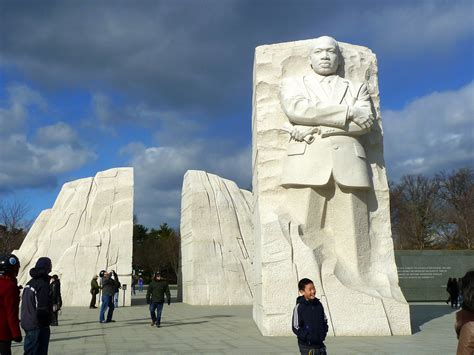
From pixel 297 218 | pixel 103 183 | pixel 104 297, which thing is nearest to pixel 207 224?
pixel 103 183

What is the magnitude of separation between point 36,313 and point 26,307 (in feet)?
0.35

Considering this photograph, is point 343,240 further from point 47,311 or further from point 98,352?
point 47,311

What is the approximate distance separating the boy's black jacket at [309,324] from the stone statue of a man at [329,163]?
4.34 m

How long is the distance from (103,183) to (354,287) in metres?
12.7

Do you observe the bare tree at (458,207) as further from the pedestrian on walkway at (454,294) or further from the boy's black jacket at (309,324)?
the boy's black jacket at (309,324)

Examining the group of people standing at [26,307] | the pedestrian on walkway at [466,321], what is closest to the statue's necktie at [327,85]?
the group of people standing at [26,307]

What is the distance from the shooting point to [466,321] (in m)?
2.54

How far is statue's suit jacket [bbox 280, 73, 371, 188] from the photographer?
8.55m

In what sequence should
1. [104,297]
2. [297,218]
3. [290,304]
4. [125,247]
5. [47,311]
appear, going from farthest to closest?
[125,247] < [104,297] < [297,218] < [290,304] < [47,311]

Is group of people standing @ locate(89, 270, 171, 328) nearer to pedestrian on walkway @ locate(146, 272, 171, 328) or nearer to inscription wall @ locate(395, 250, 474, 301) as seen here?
pedestrian on walkway @ locate(146, 272, 171, 328)

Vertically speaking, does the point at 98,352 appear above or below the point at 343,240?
below

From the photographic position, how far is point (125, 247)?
58.6 feet

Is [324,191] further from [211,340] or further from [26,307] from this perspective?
[26,307]

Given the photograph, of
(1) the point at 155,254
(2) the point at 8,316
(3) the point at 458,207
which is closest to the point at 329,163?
(2) the point at 8,316
